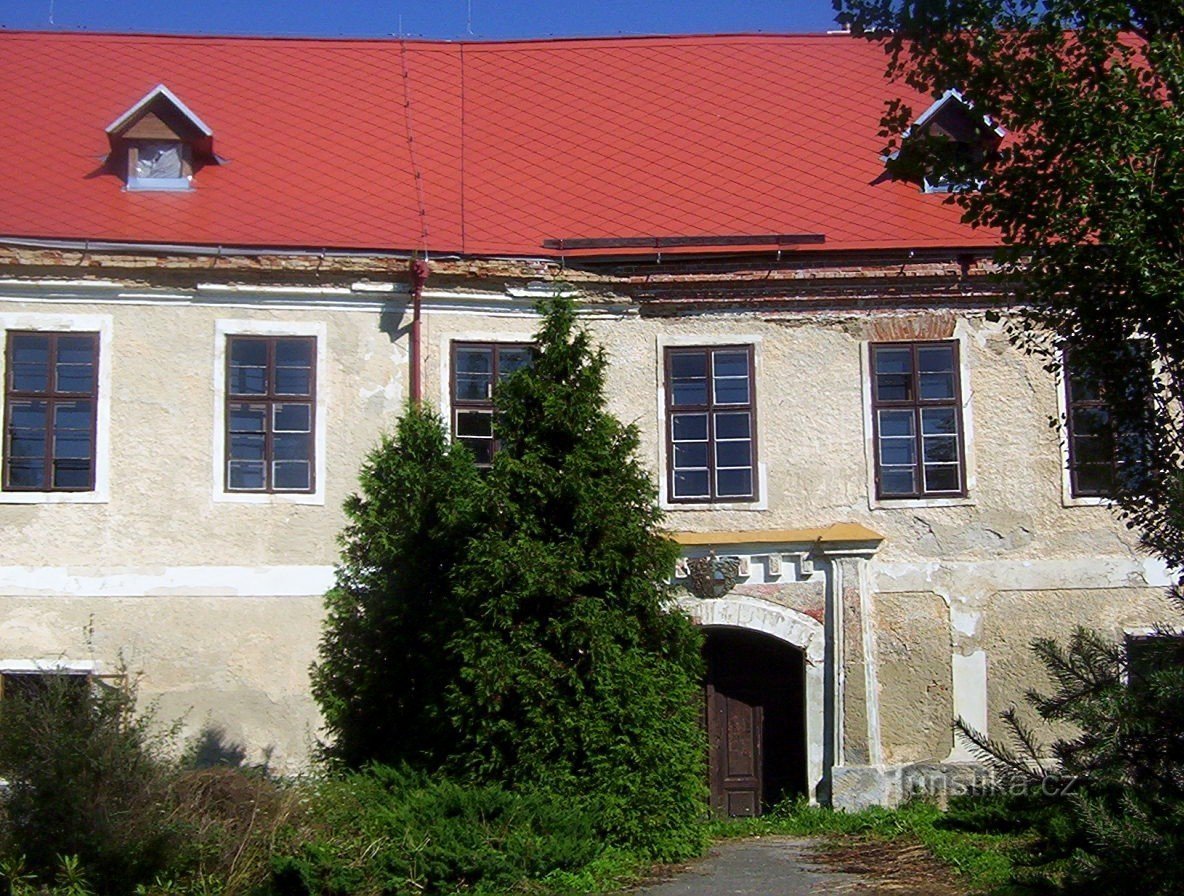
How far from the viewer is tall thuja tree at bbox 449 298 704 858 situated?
10516 millimetres

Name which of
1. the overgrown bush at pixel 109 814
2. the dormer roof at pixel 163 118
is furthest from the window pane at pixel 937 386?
the dormer roof at pixel 163 118

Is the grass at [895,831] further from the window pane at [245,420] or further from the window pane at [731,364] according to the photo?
the window pane at [245,420]

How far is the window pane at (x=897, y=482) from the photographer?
13.9 metres

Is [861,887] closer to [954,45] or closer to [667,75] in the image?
[954,45]

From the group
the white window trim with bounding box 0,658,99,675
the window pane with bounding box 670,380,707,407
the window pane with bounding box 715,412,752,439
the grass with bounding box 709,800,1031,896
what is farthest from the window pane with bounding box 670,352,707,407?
the white window trim with bounding box 0,658,99,675

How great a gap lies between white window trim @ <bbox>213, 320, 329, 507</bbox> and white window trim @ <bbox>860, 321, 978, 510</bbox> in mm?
5166

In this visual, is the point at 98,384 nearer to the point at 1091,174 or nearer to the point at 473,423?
the point at 473,423

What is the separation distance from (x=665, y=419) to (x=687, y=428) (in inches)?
9.2

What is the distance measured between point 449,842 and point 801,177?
876 centimetres

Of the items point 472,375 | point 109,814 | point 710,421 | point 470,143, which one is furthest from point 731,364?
point 109,814

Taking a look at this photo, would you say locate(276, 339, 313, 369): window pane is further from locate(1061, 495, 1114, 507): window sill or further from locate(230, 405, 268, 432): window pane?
locate(1061, 495, 1114, 507): window sill

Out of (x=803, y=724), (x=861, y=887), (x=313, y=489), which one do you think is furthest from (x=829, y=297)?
(x=861, y=887)

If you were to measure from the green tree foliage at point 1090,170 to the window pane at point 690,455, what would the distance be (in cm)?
601

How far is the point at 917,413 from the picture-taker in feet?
46.1
